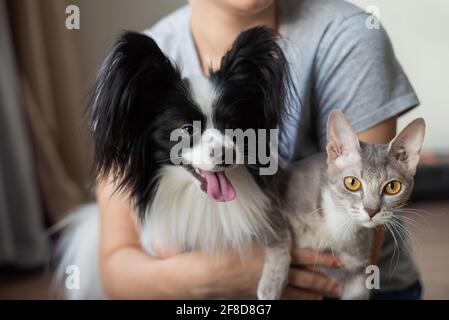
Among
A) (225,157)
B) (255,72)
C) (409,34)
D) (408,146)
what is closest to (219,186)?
(225,157)

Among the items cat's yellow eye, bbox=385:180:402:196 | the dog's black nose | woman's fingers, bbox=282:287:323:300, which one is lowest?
woman's fingers, bbox=282:287:323:300

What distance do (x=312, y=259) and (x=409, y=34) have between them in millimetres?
380

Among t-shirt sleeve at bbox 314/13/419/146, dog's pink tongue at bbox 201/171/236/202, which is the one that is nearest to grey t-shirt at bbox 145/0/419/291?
t-shirt sleeve at bbox 314/13/419/146

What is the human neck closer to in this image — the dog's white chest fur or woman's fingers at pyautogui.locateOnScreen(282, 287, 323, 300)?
the dog's white chest fur

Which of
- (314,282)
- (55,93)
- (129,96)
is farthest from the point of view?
(55,93)

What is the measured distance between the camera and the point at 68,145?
1023 mm

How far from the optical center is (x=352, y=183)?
0.72 metres

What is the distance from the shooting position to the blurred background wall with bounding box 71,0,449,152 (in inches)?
31.2

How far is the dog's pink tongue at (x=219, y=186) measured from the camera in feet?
2.43

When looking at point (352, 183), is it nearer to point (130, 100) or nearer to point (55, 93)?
point (130, 100)

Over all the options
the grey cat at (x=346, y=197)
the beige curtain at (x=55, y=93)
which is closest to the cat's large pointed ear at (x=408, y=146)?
the grey cat at (x=346, y=197)

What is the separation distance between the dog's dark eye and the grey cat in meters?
0.18
